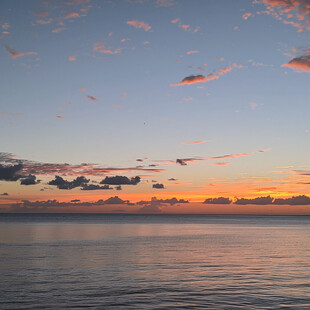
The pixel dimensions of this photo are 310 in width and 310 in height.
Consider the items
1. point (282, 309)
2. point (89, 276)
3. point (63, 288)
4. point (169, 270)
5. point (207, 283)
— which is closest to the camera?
point (282, 309)

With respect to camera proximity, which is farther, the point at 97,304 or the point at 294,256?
the point at 294,256

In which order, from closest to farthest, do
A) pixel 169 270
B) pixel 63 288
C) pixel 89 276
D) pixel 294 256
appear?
pixel 63 288
pixel 89 276
pixel 169 270
pixel 294 256

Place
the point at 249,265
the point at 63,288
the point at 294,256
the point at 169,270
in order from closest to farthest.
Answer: the point at 63,288 → the point at 169,270 → the point at 249,265 → the point at 294,256

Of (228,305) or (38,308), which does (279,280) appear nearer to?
(228,305)

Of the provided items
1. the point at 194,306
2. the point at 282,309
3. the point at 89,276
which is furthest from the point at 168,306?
the point at 89,276

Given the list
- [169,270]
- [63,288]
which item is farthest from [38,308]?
[169,270]

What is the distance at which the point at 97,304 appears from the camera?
86.2 feet

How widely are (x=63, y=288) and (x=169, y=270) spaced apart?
1297 cm

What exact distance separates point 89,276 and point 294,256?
100 ft

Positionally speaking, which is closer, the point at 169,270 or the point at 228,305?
the point at 228,305

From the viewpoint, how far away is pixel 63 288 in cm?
3138

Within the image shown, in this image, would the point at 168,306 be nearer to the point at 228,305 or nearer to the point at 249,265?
the point at 228,305

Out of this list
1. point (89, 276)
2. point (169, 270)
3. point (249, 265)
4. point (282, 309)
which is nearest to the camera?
point (282, 309)

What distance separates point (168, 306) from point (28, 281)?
47.1ft
